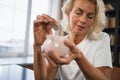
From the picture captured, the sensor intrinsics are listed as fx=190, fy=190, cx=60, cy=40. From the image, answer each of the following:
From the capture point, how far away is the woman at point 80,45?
0.73 m

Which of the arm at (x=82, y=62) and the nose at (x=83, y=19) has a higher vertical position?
the nose at (x=83, y=19)

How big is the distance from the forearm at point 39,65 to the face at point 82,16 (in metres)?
0.22

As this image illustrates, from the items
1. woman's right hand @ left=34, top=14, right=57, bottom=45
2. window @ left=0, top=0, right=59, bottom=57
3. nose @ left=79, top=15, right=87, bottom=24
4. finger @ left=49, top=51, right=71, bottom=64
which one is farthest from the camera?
window @ left=0, top=0, right=59, bottom=57

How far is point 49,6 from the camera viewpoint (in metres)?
3.64

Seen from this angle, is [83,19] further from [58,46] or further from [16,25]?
[16,25]

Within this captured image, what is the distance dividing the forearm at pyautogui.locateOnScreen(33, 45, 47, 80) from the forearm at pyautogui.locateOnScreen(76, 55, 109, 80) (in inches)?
7.3

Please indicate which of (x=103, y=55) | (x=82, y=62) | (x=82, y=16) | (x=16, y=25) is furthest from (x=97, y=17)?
(x=16, y=25)

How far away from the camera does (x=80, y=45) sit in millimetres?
1106

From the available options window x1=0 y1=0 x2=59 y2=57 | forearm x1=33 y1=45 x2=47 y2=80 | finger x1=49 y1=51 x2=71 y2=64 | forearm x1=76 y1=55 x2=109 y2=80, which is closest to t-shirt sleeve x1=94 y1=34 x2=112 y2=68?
forearm x1=76 y1=55 x2=109 y2=80

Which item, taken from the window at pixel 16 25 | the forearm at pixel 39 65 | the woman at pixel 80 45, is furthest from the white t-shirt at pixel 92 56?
the window at pixel 16 25

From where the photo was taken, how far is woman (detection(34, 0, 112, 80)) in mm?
731

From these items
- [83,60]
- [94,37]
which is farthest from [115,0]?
[83,60]

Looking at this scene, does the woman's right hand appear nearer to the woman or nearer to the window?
the woman

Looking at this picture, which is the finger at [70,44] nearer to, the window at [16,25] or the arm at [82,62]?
the arm at [82,62]
